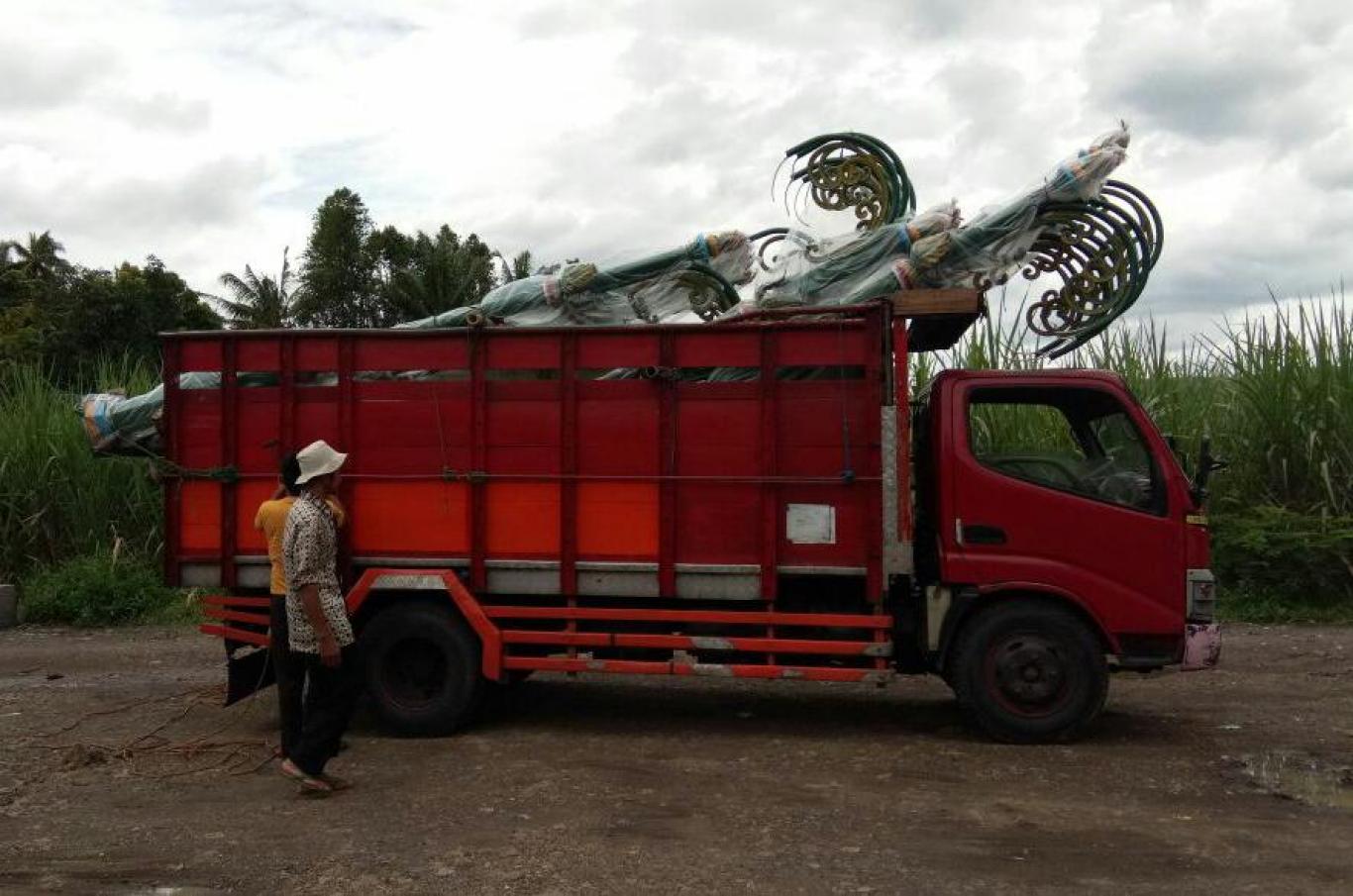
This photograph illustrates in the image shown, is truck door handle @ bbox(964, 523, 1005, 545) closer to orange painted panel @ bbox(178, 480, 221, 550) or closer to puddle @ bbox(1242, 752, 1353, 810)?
puddle @ bbox(1242, 752, 1353, 810)

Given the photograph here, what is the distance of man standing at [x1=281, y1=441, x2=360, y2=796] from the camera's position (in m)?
5.51

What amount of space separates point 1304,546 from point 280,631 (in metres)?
9.12

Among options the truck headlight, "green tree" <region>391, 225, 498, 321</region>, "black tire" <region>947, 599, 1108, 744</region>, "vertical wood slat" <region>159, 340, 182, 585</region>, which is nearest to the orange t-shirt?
"vertical wood slat" <region>159, 340, 182, 585</region>

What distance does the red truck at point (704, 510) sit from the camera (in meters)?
6.24

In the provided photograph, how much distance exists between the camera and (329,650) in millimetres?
5523

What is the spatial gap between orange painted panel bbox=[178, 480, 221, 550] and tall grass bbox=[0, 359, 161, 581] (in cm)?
663

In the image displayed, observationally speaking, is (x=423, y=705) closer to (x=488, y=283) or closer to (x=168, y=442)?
(x=168, y=442)

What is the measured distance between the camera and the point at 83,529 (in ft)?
42.6

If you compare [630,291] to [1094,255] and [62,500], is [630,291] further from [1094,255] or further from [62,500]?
[62,500]

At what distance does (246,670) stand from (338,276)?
2369 cm

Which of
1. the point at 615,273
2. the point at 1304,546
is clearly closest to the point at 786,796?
the point at 615,273

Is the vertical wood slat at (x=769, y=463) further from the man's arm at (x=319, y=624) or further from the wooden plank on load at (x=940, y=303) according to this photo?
the man's arm at (x=319, y=624)

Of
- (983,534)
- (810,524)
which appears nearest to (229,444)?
(810,524)

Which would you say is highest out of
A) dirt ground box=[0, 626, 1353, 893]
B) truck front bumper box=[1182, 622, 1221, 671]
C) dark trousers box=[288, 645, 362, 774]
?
truck front bumper box=[1182, 622, 1221, 671]
